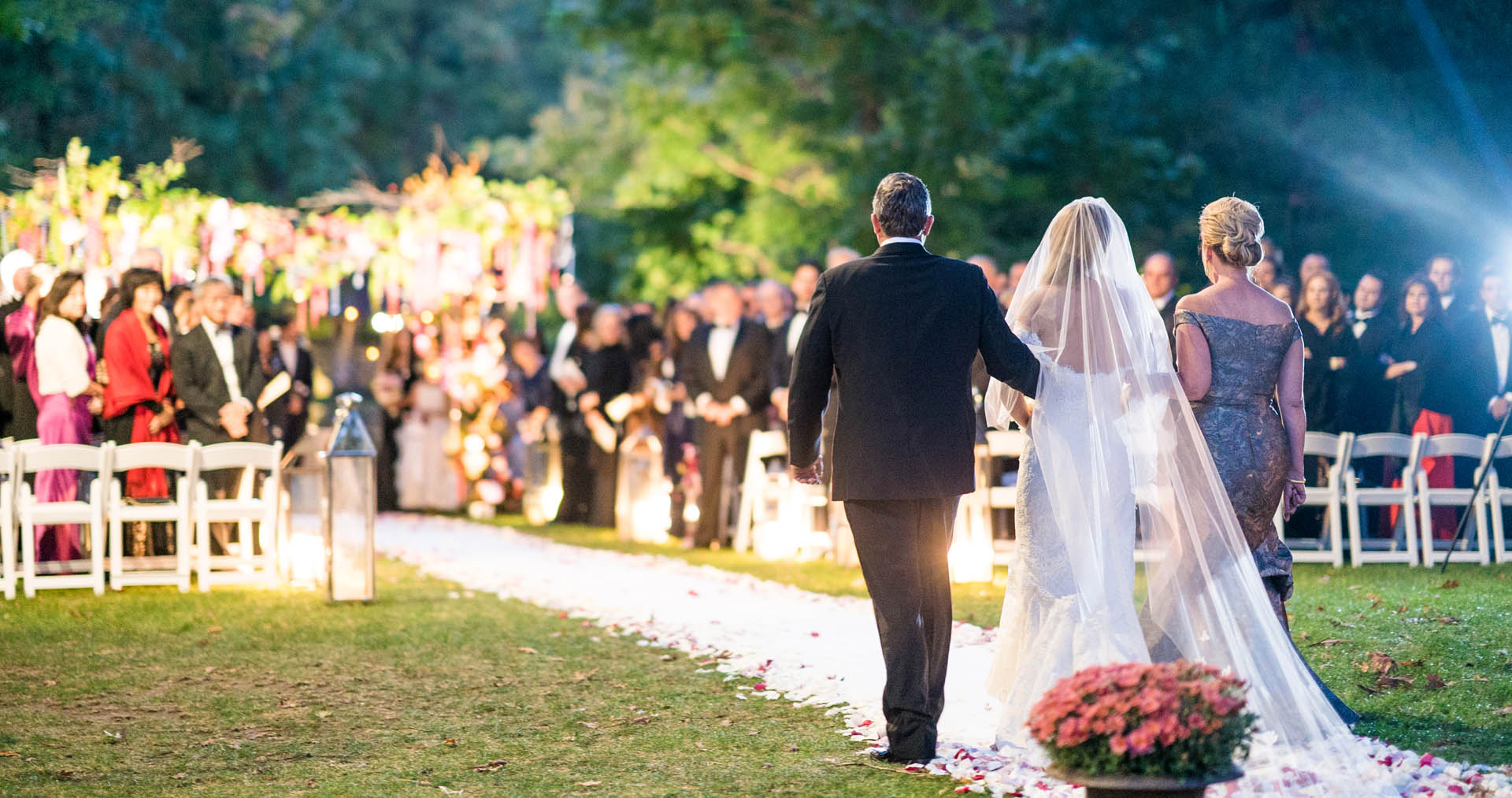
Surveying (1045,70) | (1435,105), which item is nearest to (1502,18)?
(1435,105)

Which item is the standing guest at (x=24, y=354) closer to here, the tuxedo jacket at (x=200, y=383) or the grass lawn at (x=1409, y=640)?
the tuxedo jacket at (x=200, y=383)

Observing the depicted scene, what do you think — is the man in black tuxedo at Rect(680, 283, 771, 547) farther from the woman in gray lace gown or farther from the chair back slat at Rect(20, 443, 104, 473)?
the woman in gray lace gown

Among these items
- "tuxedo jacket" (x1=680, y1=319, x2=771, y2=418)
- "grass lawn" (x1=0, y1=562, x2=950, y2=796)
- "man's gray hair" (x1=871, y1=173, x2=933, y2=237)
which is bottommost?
"grass lawn" (x1=0, y1=562, x2=950, y2=796)

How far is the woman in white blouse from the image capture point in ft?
35.9

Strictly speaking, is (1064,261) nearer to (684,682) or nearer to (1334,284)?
(684,682)

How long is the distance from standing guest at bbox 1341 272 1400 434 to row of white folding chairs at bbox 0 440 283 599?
24.7 ft

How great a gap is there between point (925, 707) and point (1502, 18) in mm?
11311

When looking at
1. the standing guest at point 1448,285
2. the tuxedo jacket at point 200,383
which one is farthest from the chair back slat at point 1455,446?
the tuxedo jacket at point 200,383

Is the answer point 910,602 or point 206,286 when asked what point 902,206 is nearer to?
point 910,602

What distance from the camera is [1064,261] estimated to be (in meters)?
5.91

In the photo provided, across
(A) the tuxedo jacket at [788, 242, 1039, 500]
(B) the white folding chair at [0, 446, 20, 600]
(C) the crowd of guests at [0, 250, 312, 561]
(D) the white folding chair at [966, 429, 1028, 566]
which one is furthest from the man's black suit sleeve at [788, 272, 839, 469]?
(C) the crowd of guests at [0, 250, 312, 561]

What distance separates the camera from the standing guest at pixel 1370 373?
1167cm

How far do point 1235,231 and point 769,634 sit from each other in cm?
366

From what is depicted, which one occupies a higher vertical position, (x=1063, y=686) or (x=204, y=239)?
(x=204, y=239)
